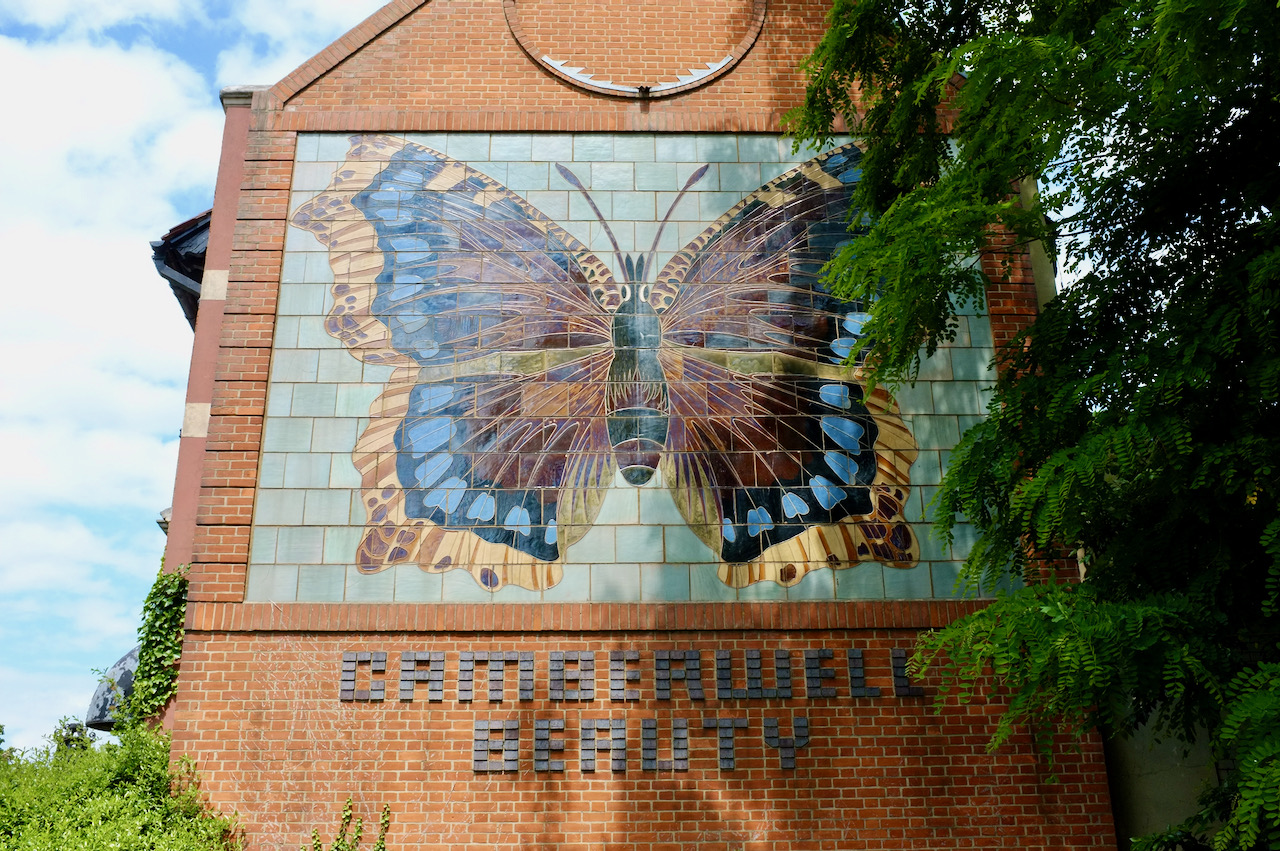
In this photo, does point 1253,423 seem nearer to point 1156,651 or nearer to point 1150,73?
point 1156,651

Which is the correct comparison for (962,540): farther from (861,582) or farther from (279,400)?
(279,400)

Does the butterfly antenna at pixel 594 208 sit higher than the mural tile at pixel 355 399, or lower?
higher

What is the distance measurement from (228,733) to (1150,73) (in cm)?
846

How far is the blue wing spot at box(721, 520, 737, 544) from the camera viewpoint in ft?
32.3

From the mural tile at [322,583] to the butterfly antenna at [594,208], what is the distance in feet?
12.9

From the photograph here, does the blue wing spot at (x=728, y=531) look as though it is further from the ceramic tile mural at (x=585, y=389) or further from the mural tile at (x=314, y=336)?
the mural tile at (x=314, y=336)

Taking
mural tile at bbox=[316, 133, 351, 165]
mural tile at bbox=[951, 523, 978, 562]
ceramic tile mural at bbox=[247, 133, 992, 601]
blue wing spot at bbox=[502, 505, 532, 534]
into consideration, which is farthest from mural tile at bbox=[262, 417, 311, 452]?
mural tile at bbox=[951, 523, 978, 562]

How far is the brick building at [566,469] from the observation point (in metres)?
9.12

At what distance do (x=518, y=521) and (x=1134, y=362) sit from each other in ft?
17.2

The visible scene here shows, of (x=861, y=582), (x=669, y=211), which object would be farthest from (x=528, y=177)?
(x=861, y=582)

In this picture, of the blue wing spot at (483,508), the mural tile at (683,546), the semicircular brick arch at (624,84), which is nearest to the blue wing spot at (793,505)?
the mural tile at (683,546)

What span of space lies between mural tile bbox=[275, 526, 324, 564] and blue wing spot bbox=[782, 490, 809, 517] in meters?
4.13

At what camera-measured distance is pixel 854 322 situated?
35.2 ft

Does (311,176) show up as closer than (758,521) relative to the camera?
No
